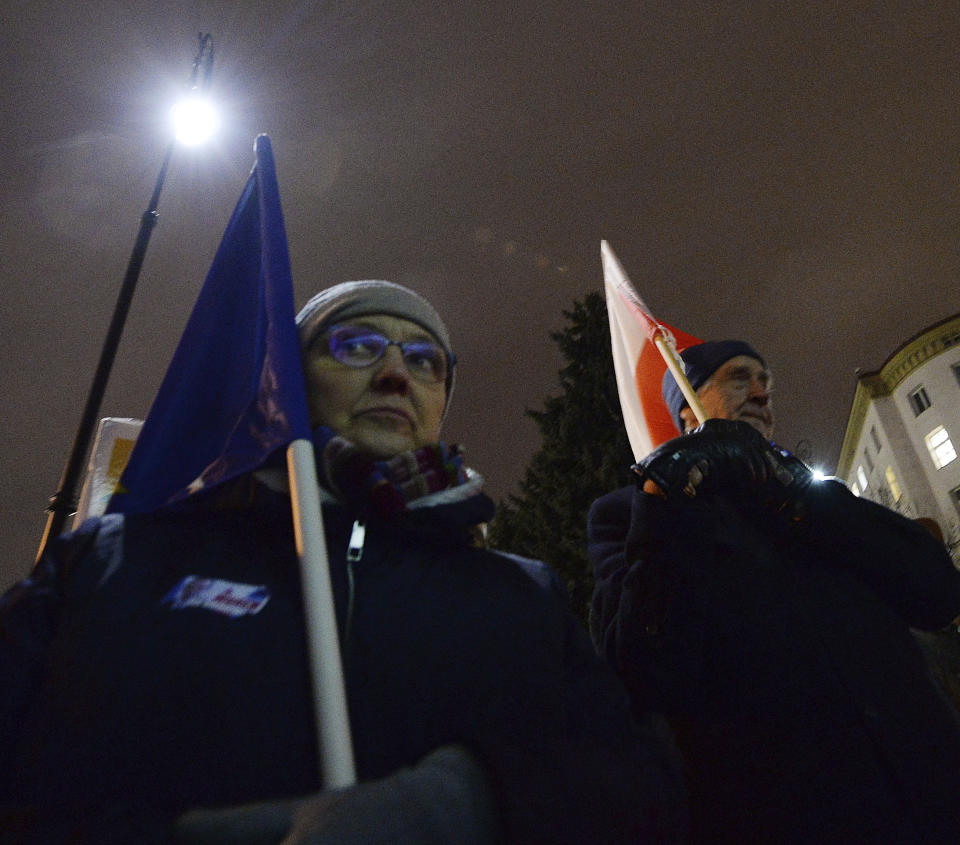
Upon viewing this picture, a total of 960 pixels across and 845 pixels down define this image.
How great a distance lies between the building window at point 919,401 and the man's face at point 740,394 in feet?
148

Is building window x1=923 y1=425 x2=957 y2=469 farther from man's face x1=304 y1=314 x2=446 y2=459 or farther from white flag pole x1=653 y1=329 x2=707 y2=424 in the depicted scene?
man's face x1=304 y1=314 x2=446 y2=459

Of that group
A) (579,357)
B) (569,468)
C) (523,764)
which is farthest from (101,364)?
(579,357)

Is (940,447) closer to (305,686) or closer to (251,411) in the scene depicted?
(251,411)

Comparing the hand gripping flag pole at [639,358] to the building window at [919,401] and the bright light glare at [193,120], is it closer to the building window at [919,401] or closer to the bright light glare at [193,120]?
the bright light glare at [193,120]

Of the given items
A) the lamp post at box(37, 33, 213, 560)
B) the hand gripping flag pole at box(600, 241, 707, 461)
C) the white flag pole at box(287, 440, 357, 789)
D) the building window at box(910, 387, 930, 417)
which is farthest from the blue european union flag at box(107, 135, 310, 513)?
the building window at box(910, 387, 930, 417)

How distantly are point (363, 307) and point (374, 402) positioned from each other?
0.49m

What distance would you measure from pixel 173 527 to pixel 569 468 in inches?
523

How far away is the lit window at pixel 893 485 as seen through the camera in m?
42.4

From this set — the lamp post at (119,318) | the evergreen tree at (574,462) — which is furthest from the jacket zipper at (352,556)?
the evergreen tree at (574,462)

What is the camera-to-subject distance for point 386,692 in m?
1.57

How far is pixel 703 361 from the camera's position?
148 inches

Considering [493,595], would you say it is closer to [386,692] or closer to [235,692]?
[386,692]

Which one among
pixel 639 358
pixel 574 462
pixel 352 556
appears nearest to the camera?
pixel 352 556

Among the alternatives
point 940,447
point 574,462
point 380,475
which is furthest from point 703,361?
point 940,447
